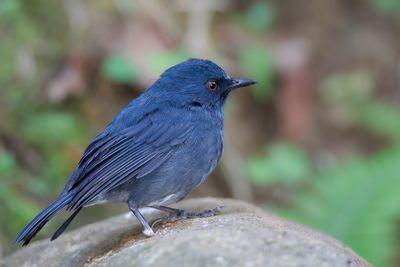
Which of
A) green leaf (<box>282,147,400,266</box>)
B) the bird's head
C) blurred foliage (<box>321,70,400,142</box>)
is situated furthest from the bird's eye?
blurred foliage (<box>321,70,400,142</box>)

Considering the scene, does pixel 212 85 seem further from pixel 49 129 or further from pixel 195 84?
pixel 49 129

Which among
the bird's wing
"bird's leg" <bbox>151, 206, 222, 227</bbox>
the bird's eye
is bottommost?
"bird's leg" <bbox>151, 206, 222, 227</bbox>

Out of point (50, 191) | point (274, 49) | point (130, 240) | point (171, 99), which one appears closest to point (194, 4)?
point (274, 49)

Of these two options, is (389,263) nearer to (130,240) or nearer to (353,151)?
(130,240)

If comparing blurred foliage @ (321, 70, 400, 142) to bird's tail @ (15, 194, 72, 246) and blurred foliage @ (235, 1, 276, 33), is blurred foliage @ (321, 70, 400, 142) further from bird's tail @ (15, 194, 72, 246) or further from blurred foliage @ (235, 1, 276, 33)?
bird's tail @ (15, 194, 72, 246)

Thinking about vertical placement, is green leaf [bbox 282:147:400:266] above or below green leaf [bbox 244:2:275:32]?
below
